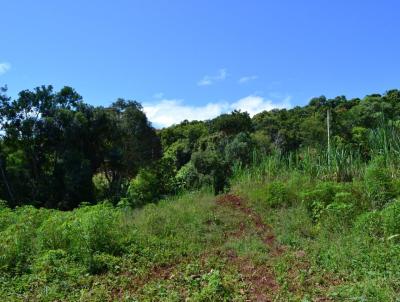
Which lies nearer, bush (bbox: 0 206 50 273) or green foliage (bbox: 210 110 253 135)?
bush (bbox: 0 206 50 273)

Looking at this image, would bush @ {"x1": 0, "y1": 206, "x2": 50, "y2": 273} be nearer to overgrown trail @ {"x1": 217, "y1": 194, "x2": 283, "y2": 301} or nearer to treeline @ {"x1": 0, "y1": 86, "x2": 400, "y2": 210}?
overgrown trail @ {"x1": 217, "y1": 194, "x2": 283, "y2": 301}

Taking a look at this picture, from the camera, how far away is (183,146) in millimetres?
23688

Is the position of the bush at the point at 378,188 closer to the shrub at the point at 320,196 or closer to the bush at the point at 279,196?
the shrub at the point at 320,196

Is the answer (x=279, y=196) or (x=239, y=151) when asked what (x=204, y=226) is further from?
(x=239, y=151)

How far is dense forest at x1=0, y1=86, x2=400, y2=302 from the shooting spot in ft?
18.7

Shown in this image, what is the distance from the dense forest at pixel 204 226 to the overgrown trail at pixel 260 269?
2 cm

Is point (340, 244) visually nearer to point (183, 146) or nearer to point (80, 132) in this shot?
point (80, 132)

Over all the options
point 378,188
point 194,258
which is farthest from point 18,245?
point 378,188

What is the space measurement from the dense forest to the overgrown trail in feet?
0.08

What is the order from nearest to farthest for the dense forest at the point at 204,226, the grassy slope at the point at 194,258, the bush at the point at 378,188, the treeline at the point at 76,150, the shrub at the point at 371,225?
the grassy slope at the point at 194,258 < the dense forest at the point at 204,226 < the shrub at the point at 371,225 < the bush at the point at 378,188 < the treeline at the point at 76,150

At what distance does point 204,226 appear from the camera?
897cm

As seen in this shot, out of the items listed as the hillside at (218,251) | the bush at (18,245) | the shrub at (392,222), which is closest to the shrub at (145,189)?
the hillside at (218,251)

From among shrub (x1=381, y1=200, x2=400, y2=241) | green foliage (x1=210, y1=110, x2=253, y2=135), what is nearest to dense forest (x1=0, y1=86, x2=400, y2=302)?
shrub (x1=381, y1=200, x2=400, y2=241)

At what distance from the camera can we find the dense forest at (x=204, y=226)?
5691 millimetres
